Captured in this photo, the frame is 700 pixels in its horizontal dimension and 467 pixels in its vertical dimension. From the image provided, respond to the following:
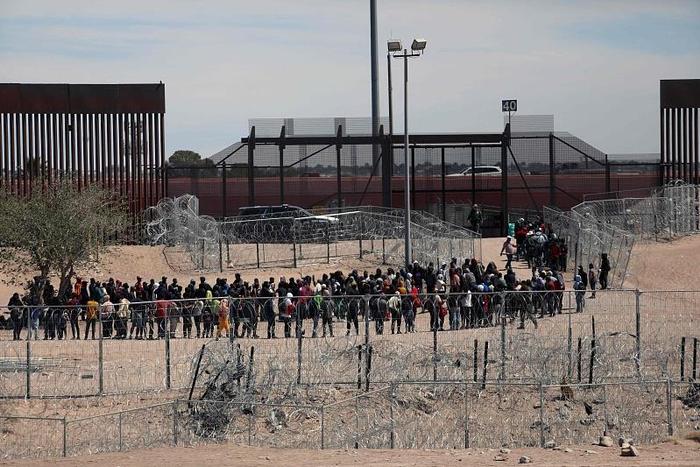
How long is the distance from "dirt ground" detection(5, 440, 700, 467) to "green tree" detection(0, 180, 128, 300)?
1530 centimetres

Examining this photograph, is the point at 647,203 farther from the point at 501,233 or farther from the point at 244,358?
the point at 244,358

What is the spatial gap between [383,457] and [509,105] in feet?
115

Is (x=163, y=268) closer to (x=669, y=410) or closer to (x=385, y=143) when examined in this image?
(x=385, y=143)

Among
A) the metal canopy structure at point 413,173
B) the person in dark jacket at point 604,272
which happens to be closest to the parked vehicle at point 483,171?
the metal canopy structure at point 413,173

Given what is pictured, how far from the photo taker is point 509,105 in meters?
49.8

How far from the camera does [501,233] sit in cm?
4381

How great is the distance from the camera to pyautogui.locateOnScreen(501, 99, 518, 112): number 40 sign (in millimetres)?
49750

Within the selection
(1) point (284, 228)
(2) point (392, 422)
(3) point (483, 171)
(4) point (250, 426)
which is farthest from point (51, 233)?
(3) point (483, 171)

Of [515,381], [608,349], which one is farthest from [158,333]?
[608,349]

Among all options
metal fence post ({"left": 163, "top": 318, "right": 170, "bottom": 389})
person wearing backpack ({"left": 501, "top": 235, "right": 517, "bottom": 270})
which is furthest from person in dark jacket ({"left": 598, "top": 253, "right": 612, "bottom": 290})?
metal fence post ({"left": 163, "top": 318, "right": 170, "bottom": 389})

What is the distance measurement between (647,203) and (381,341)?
1727cm

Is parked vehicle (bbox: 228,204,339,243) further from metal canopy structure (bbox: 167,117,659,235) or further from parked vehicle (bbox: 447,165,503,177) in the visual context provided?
parked vehicle (bbox: 447,165,503,177)

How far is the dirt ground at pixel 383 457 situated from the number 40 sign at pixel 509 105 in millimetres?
33695

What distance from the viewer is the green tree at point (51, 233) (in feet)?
107
